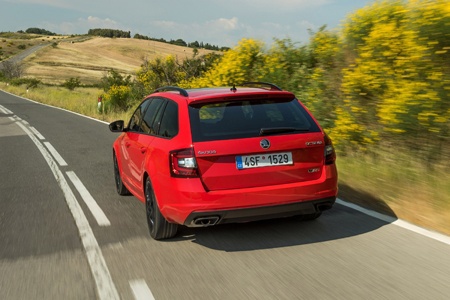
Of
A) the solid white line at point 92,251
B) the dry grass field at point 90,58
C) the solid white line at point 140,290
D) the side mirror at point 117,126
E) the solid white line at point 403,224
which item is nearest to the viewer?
the solid white line at point 140,290

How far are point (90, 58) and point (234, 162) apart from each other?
124 m

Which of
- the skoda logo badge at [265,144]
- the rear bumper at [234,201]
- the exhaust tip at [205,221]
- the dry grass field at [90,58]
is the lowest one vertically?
the dry grass field at [90,58]

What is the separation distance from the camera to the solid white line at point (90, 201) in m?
6.00

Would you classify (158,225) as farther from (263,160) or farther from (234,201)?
(263,160)

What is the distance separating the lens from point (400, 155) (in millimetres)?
7629

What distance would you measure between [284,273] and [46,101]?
34541 millimetres

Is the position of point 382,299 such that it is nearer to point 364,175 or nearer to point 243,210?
point 243,210

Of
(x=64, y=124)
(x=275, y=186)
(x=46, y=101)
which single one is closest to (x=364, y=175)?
(x=275, y=186)

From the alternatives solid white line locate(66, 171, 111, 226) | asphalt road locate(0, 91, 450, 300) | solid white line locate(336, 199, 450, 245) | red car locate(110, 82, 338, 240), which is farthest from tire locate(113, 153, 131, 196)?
solid white line locate(336, 199, 450, 245)

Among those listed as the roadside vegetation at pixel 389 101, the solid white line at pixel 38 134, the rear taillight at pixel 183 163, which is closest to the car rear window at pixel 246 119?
the rear taillight at pixel 183 163

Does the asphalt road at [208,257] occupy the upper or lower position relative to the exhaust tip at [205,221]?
lower

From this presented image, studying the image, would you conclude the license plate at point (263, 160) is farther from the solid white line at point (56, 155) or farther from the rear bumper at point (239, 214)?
the solid white line at point (56, 155)

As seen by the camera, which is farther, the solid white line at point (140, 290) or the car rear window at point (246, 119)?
the car rear window at point (246, 119)

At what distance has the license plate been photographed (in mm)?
4586
